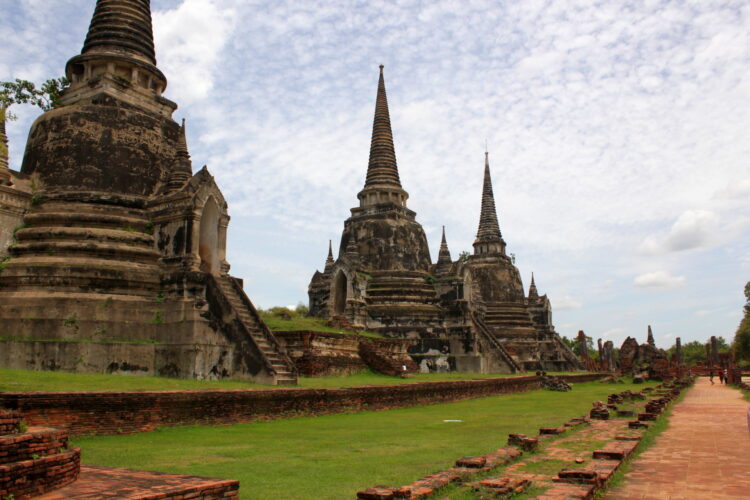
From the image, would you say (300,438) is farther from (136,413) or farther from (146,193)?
(146,193)

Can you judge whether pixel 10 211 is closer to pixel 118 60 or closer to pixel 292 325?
pixel 118 60

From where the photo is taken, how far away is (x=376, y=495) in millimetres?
5070

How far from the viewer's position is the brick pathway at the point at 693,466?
6.15 m

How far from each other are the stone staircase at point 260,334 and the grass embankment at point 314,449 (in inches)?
97.1

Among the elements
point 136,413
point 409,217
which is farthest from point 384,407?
point 409,217

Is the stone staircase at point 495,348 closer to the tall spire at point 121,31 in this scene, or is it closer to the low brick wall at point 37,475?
the tall spire at point 121,31

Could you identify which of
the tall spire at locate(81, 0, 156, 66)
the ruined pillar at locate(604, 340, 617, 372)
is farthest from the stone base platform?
the ruined pillar at locate(604, 340, 617, 372)

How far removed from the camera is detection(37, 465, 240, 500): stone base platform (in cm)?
438

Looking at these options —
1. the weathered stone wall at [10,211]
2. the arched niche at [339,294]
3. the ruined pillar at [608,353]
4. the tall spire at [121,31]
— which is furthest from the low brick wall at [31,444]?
the ruined pillar at [608,353]

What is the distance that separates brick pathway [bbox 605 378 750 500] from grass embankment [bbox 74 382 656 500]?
1967 millimetres

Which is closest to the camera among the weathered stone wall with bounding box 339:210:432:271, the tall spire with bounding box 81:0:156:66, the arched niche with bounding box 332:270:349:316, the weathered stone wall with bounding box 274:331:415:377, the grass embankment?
the grass embankment

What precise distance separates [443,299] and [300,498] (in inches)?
993

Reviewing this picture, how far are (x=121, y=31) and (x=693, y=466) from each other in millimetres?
19384

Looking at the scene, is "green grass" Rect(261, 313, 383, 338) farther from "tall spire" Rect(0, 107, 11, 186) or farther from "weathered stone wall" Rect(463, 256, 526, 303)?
"weathered stone wall" Rect(463, 256, 526, 303)
